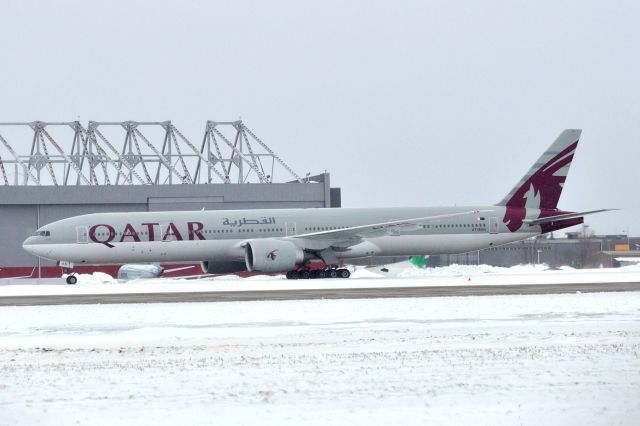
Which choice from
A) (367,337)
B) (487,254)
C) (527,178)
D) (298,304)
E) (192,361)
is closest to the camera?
(192,361)

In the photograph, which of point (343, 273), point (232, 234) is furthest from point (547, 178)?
point (232, 234)

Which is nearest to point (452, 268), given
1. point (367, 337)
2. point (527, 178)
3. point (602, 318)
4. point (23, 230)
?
point (527, 178)

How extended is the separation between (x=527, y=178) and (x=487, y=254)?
4997 cm

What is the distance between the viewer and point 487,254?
99938 mm

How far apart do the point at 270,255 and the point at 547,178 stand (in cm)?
1583

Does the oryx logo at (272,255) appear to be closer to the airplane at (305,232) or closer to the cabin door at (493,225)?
the airplane at (305,232)

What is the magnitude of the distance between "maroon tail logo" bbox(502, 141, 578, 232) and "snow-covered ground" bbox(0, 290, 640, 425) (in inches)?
1036

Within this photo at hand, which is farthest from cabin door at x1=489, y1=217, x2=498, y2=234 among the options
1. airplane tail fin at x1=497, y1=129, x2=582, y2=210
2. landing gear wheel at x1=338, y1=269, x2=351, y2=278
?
landing gear wheel at x1=338, y1=269, x2=351, y2=278

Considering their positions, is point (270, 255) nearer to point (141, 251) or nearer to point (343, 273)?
point (343, 273)

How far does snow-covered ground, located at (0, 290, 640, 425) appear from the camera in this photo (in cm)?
1095

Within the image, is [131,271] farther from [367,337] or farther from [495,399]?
[495,399]

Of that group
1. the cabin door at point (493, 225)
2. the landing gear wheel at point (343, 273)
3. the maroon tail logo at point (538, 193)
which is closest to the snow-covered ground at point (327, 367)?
the landing gear wheel at point (343, 273)

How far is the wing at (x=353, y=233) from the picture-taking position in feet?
155

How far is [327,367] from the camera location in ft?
46.2
